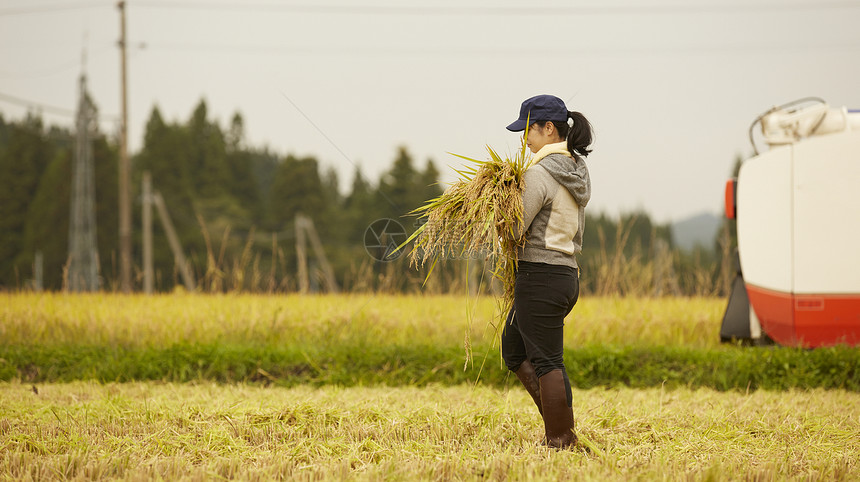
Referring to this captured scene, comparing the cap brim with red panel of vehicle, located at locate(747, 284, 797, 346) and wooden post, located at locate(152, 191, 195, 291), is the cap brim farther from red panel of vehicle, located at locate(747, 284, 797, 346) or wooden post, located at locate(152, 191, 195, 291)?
wooden post, located at locate(152, 191, 195, 291)

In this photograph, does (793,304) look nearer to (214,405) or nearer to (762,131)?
(762,131)

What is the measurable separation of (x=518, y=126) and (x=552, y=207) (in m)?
0.49

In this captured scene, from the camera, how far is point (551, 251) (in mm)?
3457

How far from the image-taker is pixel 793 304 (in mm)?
5945

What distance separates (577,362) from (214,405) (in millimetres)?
3296

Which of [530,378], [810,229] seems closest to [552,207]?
[530,378]

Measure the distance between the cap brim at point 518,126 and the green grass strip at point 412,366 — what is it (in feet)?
9.75

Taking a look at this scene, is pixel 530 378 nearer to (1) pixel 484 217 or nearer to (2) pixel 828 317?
(1) pixel 484 217

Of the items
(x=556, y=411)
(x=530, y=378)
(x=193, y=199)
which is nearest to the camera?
(x=556, y=411)

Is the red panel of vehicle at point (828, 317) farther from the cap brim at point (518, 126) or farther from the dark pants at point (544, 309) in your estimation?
the cap brim at point (518, 126)

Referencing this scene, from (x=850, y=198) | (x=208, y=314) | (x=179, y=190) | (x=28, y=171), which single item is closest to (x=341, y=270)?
(x=179, y=190)

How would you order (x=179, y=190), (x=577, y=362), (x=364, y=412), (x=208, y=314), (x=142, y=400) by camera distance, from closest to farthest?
(x=364, y=412), (x=142, y=400), (x=577, y=362), (x=208, y=314), (x=179, y=190)

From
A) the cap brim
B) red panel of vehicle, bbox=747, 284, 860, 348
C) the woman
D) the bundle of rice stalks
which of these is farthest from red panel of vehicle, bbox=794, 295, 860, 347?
the cap brim

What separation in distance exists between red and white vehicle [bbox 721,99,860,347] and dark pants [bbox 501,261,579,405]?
3493 mm
